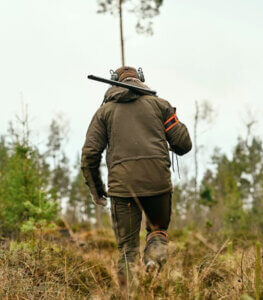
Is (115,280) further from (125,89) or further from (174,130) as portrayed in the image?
(125,89)

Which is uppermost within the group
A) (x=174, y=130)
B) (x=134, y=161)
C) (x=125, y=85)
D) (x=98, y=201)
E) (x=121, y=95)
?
(x=125, y=85)

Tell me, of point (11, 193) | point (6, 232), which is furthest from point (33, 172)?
point (6, 232)

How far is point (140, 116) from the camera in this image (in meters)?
4.03

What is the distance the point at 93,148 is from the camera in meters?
4.15

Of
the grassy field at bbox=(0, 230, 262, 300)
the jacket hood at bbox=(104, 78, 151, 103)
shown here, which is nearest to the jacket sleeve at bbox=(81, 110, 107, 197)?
the jacket hood at bbox=(104, 78, 151, 103)

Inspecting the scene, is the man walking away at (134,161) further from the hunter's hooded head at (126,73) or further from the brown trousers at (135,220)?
the hunter's hooded head at (126,73)

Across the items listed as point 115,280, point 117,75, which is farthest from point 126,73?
point 115,280

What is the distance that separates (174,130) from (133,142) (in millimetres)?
565

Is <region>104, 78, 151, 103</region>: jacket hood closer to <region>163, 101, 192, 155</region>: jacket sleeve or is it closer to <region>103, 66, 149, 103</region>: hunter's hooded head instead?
<region>103, 66, 149, 103</region>: hunter's hooded head

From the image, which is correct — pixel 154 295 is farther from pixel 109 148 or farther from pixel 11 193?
pixel 11 193

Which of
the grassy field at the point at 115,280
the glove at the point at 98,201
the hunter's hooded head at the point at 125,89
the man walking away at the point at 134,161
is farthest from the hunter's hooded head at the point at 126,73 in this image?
the grassy field at the point at 115,280

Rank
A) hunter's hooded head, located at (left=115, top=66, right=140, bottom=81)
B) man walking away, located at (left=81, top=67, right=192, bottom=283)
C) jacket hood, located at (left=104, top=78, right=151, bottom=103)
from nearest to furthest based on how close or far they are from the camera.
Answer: man walking away, located at (left=81, top=67, right=192, bottom=283), jacket hood, located at (left=104, top=78, right=151, bottom=103), hunter's hooded head, located at (left=115, top=66, right=140, bottom=81)

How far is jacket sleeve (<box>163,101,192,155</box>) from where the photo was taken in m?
4.21

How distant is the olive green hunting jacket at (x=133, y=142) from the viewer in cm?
384
